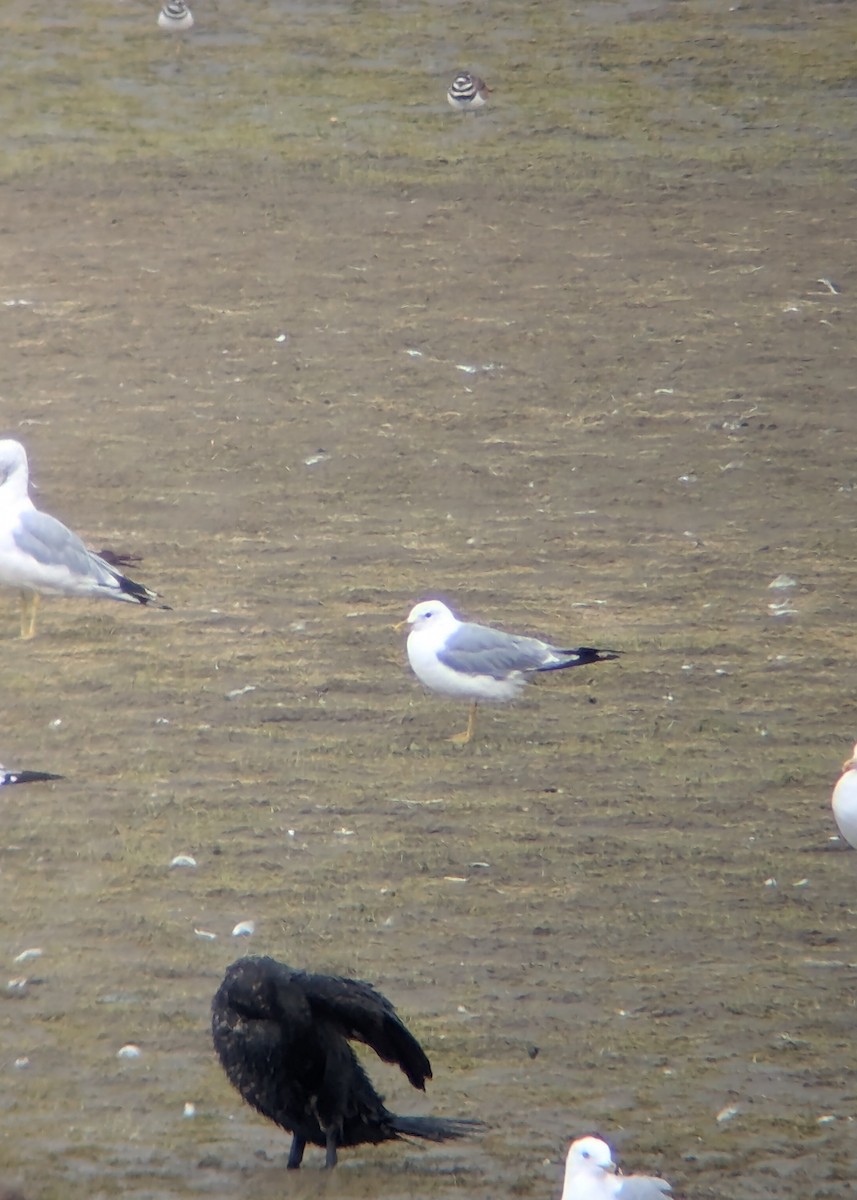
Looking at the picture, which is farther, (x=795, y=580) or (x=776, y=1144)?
(x=795, y=580)

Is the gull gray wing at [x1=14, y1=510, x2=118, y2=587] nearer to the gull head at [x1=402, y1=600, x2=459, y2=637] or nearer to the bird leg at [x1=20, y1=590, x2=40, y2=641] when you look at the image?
the bird leg at [x1=20, y1=590, x2=40, y2=641]

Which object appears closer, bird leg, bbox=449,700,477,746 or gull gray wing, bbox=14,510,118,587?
bird leg, bbox=449,700,477,746

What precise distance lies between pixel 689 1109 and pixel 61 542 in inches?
146

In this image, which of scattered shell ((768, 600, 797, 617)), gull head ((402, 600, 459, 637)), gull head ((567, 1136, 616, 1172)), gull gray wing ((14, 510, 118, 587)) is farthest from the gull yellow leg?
gull head ((567, 1136, 616, 1172))

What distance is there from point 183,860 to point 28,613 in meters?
2.07

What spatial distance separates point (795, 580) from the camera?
26.5ft

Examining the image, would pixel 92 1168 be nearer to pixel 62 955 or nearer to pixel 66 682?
pixel 62 955

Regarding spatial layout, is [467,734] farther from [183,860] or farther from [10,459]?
[10,459]

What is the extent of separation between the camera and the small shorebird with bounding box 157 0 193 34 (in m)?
13.3

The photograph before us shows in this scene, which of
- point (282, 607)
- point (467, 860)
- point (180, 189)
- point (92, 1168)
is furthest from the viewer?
point (180, 189)

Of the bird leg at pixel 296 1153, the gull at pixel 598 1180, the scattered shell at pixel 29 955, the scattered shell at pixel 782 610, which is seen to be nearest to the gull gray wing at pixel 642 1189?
the gull at pixel 598 1180

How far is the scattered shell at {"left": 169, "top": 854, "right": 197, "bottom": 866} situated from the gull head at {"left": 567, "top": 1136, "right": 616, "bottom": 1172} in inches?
83.6

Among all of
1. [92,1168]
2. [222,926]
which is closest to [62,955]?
[222,926]

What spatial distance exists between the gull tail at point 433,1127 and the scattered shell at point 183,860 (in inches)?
59.9
